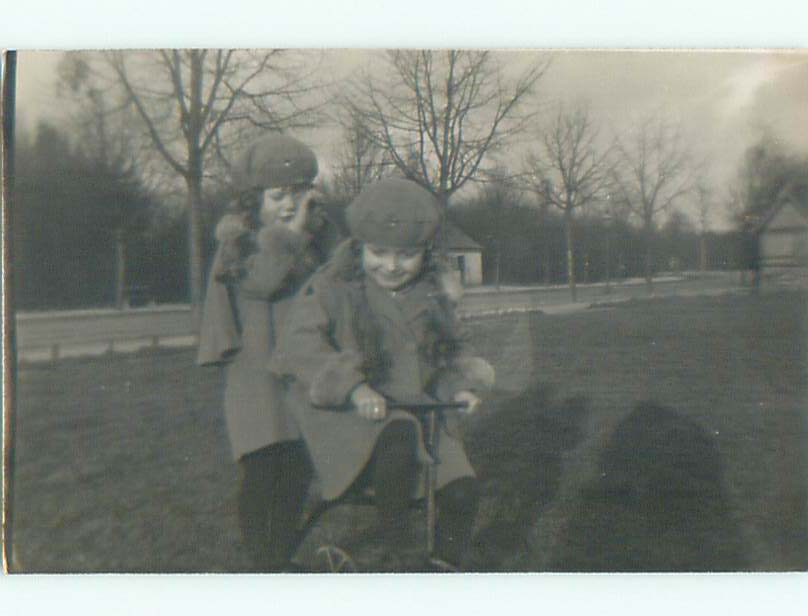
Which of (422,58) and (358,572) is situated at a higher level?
(422,58)

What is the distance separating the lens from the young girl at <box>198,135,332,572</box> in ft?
9.54

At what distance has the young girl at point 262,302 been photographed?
2.91 metres

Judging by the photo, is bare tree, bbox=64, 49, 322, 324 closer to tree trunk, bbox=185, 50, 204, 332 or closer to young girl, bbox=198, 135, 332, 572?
tree trunk, bbox=185, 50, 204, 332

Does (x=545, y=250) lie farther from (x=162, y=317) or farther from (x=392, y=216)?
(x=162, y=317)

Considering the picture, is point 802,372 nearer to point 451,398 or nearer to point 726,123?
point 726,123

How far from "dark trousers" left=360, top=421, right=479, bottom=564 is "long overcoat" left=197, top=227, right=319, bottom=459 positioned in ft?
1.10

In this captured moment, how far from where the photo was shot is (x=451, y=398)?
9.68 feet

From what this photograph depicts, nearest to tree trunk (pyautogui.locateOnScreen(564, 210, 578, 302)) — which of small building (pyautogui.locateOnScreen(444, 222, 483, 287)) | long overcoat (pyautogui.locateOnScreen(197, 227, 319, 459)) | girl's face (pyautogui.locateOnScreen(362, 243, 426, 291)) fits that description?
small building (pyautogui.locateOnScreen(444, 222, 483, 287))

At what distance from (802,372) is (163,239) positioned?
2.43 m

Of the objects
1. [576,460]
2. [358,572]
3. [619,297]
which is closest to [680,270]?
[619,297]

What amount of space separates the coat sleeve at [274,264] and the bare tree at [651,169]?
1.20 meters

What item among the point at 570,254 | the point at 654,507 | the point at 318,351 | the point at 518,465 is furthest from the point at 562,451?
the point at 318,351

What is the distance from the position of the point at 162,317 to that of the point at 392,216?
92 cm

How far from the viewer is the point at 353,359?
9.46 feet
